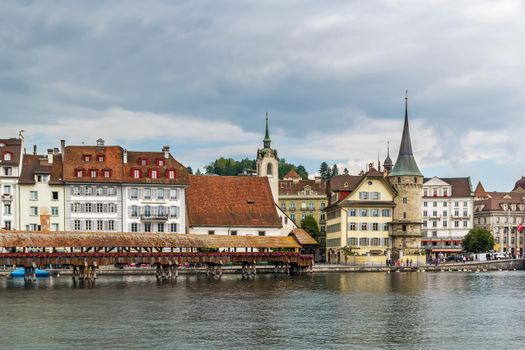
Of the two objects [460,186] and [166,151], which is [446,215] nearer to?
[460,186]

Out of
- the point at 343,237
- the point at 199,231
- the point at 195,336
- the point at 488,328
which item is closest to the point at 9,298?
the point at 195,336

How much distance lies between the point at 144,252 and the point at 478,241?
6794 centimetres

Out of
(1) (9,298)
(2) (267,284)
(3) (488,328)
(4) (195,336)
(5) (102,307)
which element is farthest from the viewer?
(2) (267,284)

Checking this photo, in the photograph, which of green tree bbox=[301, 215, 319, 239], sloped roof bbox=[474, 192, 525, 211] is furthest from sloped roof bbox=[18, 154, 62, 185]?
sloped roof bbox=[474, 192, 525, 211]

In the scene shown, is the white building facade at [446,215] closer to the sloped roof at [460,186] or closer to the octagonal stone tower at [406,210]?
the sloped roof at [460,186]

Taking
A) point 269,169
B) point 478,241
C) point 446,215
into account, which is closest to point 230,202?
point 269,169

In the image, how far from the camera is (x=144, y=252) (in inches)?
3718

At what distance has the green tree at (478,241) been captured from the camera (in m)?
143

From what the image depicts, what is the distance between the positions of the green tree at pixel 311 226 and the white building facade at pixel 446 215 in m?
22.0

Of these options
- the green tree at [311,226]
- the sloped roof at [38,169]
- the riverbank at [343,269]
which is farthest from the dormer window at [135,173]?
the green tree at [311,226]

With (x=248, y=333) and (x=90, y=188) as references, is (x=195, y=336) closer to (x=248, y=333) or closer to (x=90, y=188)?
(x=248, y=333)

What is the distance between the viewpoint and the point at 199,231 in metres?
108

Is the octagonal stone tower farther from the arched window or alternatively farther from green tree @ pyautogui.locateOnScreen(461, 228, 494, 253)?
green tree @ pyautogui.locateOnScreen(461, 228, 494, 253)

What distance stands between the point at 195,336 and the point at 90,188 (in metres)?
62.1
